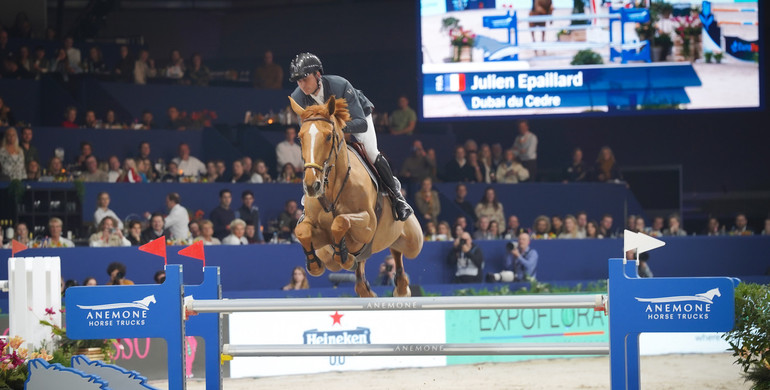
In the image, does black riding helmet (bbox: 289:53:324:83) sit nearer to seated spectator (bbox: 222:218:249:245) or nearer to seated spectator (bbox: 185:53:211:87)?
seated spectator (bbox: 222:218:249:245)

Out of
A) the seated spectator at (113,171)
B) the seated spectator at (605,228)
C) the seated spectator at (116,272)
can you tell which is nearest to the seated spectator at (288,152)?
the seated spectator at (113,171)

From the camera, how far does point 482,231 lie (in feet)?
39.8

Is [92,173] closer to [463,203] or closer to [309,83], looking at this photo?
[463,203]

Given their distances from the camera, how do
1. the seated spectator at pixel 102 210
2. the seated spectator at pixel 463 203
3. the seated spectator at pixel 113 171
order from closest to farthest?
the seated spectator at pixel 102 210, the seated spectator at pixel 113 171, the seated spectator at pixel 463 203

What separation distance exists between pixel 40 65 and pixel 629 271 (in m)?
10.7

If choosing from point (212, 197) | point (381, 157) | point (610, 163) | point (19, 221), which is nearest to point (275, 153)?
point (212, 197)

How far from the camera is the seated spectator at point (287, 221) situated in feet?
37.3

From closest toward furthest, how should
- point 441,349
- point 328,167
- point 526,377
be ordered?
point 441,349 → point 328,167 → point 526,377

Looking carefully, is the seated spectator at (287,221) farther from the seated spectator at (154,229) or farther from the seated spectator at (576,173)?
the seated spectator at (576,173)

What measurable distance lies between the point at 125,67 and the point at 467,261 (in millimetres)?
6386

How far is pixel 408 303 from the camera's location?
4.71 meters

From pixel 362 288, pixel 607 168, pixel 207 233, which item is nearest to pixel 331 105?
pixel 362 288

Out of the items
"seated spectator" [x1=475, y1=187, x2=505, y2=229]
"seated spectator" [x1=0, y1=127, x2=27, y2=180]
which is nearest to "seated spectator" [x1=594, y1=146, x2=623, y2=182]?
"seated spectator" [x1=475, y1=187, x2=505, y2=229]

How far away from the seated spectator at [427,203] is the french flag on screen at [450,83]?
4.24ft
